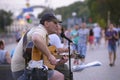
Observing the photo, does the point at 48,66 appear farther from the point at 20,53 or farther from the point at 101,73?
the point at 101,73

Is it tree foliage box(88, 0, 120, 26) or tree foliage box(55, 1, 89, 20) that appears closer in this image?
tree foliage box(88, 0, 120, 26)

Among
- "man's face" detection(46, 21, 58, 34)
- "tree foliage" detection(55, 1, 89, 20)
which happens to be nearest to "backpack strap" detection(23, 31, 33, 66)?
"man's face" detection(46, 21, 58, 34)

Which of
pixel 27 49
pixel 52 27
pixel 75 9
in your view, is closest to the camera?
pixel 27 49

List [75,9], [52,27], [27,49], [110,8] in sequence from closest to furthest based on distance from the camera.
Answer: [27,49] → [52,27] → [110,8] → [75,9]

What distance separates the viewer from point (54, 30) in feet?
21.0

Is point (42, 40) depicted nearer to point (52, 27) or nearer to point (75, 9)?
point (52, 27)

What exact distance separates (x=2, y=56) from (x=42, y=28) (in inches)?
166

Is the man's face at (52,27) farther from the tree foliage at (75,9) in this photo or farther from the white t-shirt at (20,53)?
the tree foliage at (75,9)

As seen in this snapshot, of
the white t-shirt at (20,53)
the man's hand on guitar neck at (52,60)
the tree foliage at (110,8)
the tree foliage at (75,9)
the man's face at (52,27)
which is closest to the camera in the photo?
the man's hand on guitar neck at (52,60)

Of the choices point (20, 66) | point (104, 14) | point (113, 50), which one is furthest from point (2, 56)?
point (104, 14)

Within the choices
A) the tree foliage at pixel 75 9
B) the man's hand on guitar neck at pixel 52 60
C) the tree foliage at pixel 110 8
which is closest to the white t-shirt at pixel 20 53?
the man's hand on guitar neck at pixel 52 60

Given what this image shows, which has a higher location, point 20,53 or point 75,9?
point 75,9

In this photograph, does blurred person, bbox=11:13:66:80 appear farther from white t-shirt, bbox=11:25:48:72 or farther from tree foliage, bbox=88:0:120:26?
tree foliage, bbox=88:0:120:26

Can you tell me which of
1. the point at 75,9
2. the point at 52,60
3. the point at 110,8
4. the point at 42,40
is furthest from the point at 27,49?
the point at 75,9
